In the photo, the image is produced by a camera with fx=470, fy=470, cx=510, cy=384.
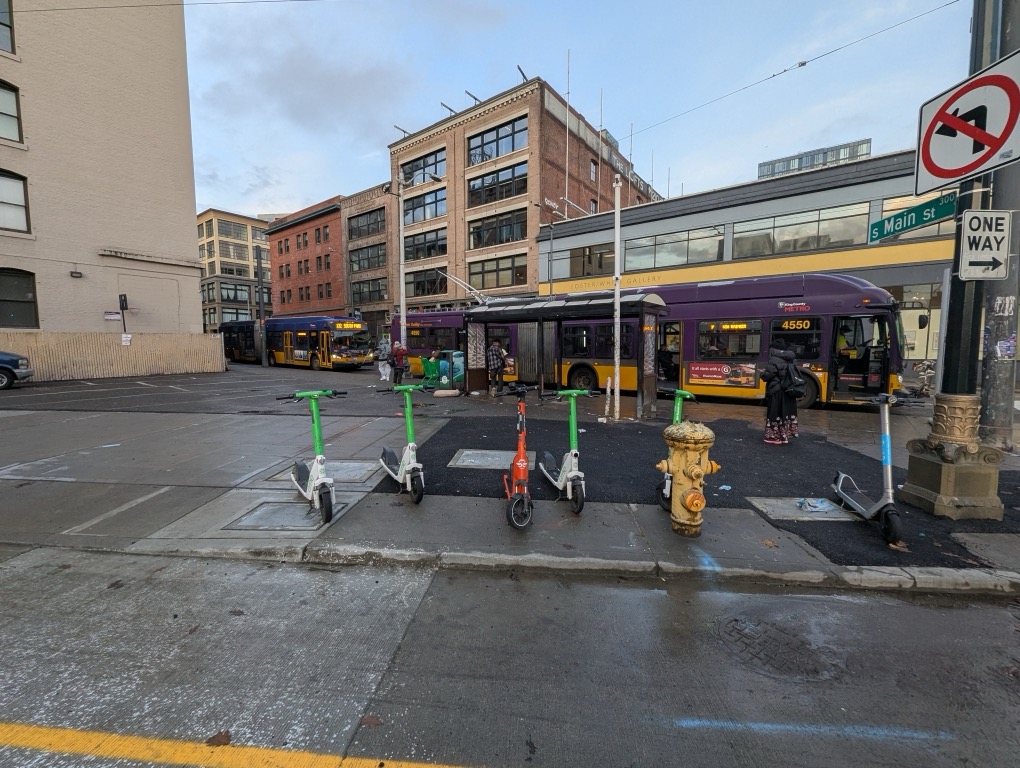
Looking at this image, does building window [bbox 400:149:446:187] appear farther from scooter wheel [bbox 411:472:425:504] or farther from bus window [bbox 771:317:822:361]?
scooter wheel [bbox 411:472:425:504]

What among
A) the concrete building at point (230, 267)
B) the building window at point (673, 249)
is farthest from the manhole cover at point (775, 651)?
the concrete building at point (230, 267)

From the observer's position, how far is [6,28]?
18.0 metres

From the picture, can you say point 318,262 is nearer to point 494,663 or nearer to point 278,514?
point 278,514

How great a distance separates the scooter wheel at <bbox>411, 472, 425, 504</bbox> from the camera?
5055 millimetres

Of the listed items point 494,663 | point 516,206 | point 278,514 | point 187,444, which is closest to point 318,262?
point 516,206

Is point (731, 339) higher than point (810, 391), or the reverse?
point (731, 339)

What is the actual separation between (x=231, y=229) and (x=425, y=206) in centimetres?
4962

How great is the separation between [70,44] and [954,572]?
3075cm

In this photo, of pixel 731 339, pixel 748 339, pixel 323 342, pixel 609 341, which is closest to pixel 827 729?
pixel 748 339

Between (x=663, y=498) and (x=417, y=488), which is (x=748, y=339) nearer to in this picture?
(x=663, y=498)

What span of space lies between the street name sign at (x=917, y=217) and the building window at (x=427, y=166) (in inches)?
1337

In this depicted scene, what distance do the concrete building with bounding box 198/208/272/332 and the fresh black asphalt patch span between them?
6486cm

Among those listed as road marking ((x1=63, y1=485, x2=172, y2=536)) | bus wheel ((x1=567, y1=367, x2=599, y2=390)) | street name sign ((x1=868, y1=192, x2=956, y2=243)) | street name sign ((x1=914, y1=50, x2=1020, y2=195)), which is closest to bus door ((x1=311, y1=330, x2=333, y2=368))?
bus wheel ((x1=567, y1=367, x2=599, y2=390))

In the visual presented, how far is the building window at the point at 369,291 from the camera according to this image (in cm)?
3978
